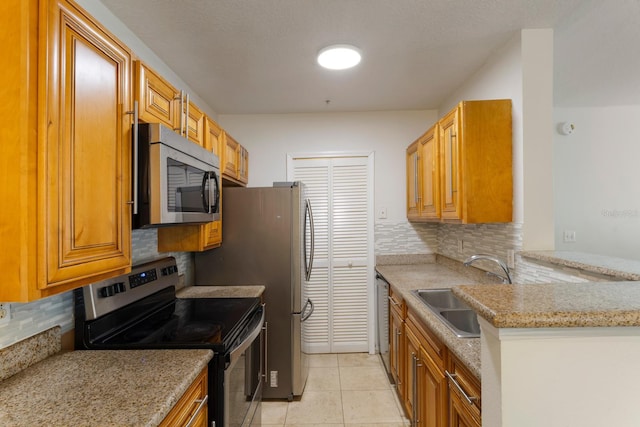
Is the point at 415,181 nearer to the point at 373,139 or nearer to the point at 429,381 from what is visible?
the point at 373,139

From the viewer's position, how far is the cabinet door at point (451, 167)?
73.9 inches

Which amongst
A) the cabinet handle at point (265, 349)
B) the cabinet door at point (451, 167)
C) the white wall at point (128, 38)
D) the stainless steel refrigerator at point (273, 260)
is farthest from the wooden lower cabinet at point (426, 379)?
the white wall at point (128, 38)

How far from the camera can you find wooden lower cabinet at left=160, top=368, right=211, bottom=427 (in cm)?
96

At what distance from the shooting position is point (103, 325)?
4.37ft

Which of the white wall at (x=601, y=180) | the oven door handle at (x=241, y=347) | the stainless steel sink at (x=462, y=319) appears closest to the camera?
the oven door handle at (x=241, y=347)

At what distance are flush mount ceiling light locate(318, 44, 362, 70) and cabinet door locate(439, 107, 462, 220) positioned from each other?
2.35 feet

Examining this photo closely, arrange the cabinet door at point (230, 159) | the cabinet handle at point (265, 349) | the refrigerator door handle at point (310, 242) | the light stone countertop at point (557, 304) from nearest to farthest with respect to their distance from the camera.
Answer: the light stone countertop at point (557, 304) → the cabinet handle at point (265, 349) → the cabinet door at point (230, 159) → the refrigerator door handle at point (310, 242)

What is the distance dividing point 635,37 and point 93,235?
9.94 ft

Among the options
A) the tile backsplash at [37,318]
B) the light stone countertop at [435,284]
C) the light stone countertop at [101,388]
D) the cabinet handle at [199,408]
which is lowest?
the cabinet handle at [199,408]

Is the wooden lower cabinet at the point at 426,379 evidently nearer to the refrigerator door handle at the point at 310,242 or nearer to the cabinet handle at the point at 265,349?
the refrigerator door handle at the point at 310,242

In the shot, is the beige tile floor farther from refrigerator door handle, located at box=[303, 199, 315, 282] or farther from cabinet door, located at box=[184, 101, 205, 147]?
cabinet door, located at box=[184, 101, 205, 147]

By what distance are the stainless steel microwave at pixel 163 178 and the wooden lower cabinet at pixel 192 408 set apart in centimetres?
64

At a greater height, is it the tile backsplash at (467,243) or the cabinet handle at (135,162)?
the cabinet handle at (135,162)

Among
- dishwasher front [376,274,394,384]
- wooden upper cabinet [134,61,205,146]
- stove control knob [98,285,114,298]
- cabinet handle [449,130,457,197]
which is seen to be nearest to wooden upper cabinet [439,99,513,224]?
cabinet handle [449,130,457,197]
